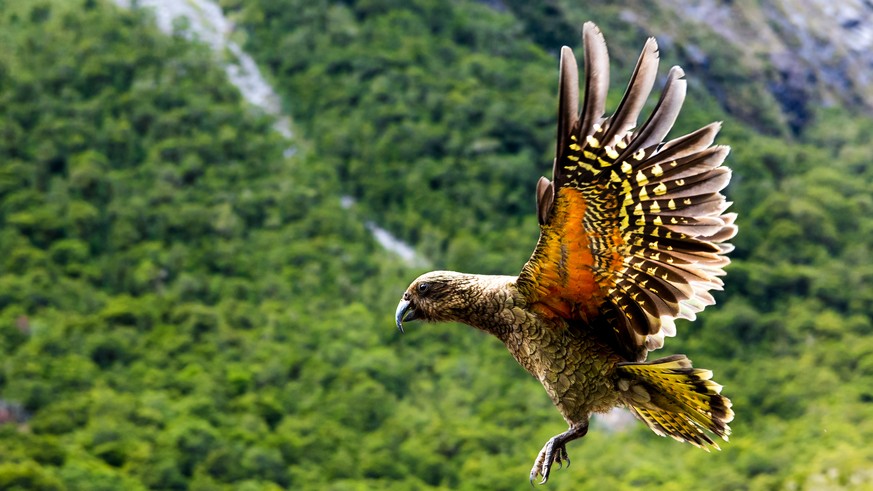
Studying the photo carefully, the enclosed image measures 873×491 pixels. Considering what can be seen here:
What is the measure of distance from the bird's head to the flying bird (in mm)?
11

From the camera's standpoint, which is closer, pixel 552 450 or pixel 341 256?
pixel 552 450

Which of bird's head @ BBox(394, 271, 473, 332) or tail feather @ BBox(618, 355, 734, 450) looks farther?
bird's head @ BBox(394, 271, 473, 332)

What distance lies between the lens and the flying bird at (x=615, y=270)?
832 cm

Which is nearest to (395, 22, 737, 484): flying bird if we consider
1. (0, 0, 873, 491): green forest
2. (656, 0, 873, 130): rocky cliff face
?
(0, 0, 873, 491): green forest

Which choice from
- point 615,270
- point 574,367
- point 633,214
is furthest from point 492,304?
point 633,214

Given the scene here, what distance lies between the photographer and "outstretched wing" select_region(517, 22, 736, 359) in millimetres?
8297

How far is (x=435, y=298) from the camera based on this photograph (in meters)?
9.97

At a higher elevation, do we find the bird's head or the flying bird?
the flying bird

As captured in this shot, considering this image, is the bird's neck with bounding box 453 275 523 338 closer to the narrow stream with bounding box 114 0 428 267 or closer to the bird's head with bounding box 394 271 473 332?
the bird's head with bounding box 394 271 473 332

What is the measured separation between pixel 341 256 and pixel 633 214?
4730cm

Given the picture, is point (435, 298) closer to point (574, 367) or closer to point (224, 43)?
point (574, 367)

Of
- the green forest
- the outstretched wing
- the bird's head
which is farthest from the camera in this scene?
the green forest

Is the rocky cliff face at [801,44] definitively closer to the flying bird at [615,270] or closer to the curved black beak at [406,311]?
the curved black beak at [406,311]

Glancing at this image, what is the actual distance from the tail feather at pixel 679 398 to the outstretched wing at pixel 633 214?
26 centimetres
